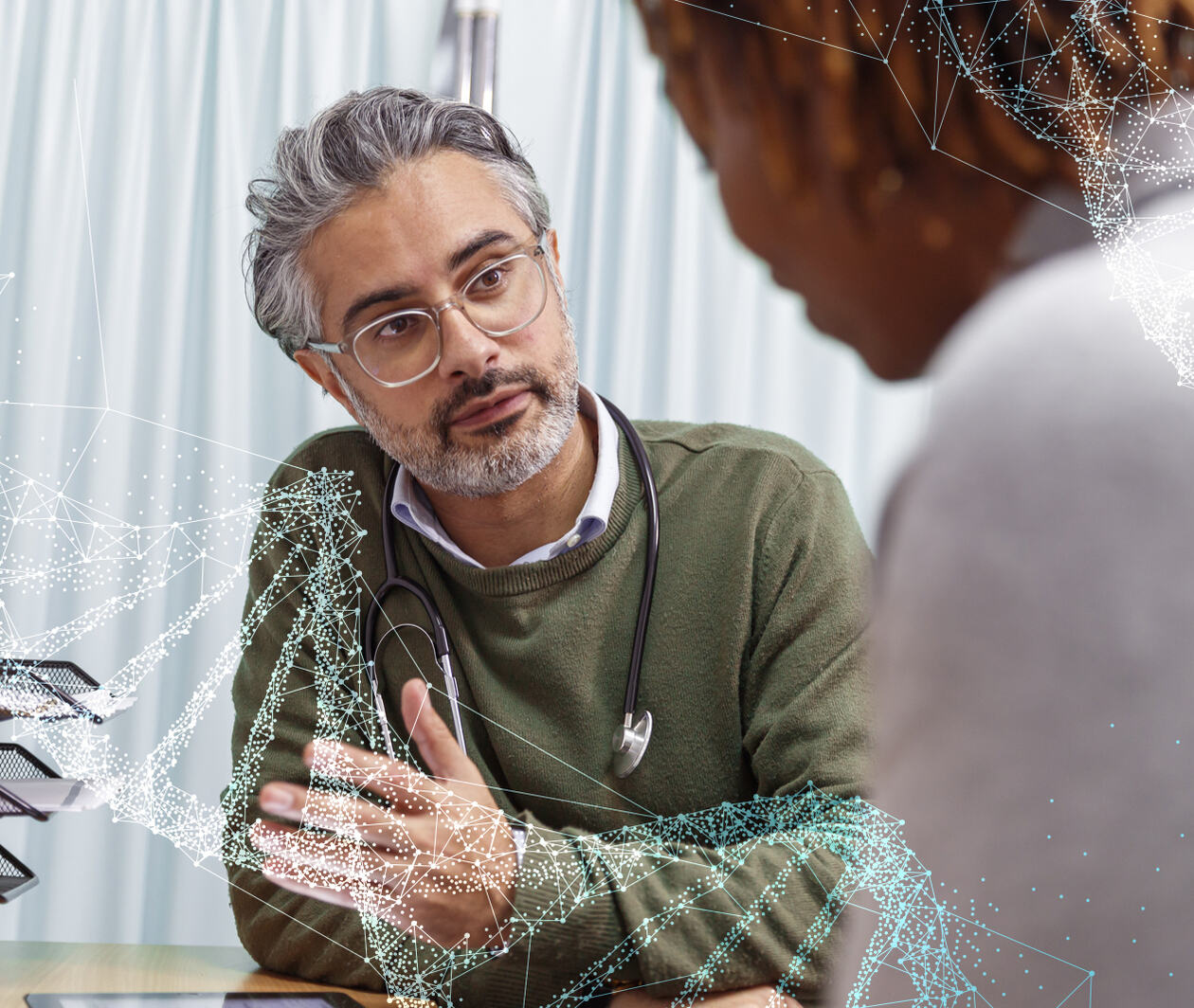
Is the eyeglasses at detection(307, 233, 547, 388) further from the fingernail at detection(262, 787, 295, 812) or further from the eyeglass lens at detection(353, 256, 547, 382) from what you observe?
the fingernail at detection(262, 787, 295, 812)

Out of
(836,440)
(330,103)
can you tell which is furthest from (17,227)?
(836,440)

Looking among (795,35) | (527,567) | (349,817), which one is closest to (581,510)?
(527,567)

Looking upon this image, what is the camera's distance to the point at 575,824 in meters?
0.63

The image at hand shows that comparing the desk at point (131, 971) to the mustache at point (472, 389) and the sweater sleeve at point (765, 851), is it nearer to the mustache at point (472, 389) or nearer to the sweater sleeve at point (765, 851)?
the sweater sleeve at point (765, 851)

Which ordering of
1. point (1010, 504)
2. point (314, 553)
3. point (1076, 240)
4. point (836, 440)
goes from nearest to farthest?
point (1010, 504) → point (1076, 240) → point (836, 440) → point (314, 553)

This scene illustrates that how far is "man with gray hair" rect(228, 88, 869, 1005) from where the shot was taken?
1.88 feet

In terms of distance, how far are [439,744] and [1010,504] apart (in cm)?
46

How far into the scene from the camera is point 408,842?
591mm

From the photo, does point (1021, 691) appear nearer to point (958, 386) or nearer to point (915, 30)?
point (958, 386)

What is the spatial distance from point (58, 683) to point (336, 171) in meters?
0.39

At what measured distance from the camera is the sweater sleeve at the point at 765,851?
1.70 feet
